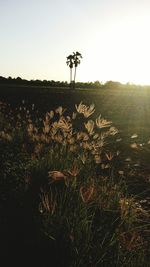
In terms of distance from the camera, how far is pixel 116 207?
4.40 metres

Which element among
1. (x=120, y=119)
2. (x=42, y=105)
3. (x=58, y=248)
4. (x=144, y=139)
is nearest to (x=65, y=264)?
(x=58, y=248)

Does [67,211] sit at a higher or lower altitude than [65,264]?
higher

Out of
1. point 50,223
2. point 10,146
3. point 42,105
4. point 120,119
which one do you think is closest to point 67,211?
point 50,223

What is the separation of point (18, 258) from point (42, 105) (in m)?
19.9

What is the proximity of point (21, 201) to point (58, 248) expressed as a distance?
4.28 ft

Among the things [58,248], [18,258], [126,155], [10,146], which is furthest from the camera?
[126,155]

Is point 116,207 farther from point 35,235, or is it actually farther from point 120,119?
point 120,119

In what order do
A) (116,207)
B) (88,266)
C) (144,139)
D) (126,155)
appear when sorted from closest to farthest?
(88,266) < (116,207) < (126,155) < (144,139)

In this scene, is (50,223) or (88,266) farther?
(50,223)

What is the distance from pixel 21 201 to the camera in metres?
4.75

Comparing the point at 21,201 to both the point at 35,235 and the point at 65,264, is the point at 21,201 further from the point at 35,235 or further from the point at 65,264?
the point at 65,264

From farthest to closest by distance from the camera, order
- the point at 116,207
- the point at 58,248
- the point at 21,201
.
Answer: the point at 21,201
the point at 116,207
the point at 58,248

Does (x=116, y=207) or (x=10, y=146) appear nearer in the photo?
(x=116, y=207)

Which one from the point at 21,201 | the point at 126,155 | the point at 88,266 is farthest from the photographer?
the point at 126,155
